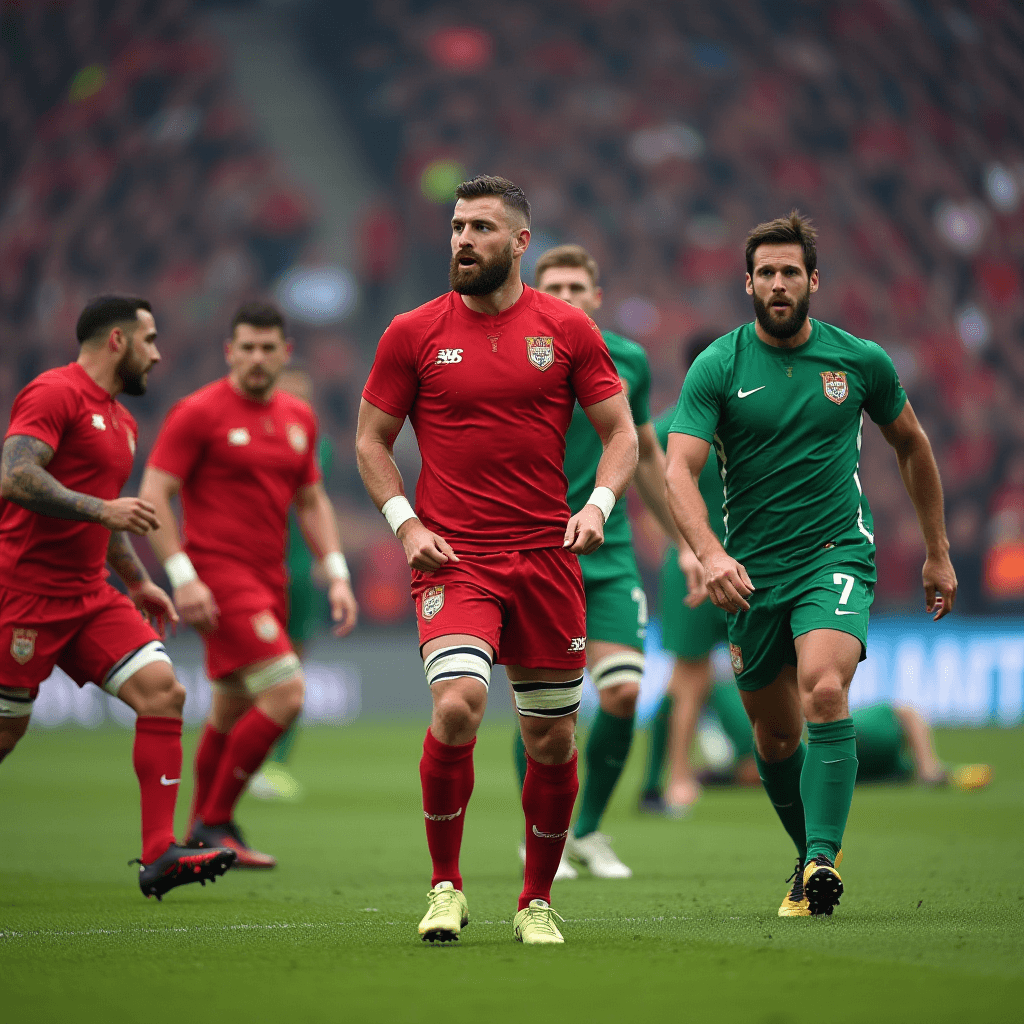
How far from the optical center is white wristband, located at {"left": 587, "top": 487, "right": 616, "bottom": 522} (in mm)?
4648

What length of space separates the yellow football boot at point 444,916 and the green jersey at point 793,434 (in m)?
1.61

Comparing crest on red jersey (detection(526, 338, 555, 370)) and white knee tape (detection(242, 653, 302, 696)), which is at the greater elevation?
crest on red jersey (detection(526, 338, 555, 370))

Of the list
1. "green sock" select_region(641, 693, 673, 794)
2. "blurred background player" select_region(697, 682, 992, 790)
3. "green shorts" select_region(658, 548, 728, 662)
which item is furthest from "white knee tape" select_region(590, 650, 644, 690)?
"blurred background player" select_region(697, 682, 992, 790)

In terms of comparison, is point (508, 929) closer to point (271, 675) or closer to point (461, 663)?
point (461, 663)

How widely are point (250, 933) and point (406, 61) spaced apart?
24.2 metres

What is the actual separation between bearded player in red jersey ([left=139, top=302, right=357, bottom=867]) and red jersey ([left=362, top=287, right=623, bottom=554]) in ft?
8.15

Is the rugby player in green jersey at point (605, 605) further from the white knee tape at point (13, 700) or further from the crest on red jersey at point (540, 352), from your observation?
the white knee tape at point (13, 700)

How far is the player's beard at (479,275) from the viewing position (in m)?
4.77

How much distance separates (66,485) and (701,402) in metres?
2.39

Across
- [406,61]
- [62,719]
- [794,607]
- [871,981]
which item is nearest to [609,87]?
[406,61]

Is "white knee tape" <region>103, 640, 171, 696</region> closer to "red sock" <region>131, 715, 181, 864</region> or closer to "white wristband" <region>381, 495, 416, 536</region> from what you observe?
"red sock" <region>131, 715, 181, 864</region>

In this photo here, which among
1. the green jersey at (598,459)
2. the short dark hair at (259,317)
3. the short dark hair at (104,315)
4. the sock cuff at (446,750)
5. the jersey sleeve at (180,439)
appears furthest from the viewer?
the short dark hair at (259,317)

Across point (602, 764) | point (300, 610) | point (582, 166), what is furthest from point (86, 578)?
point (582, 166)

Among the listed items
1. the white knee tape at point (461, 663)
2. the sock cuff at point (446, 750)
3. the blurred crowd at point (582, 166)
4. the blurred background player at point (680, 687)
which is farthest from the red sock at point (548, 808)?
the blurred crowd at point (582, 166)
